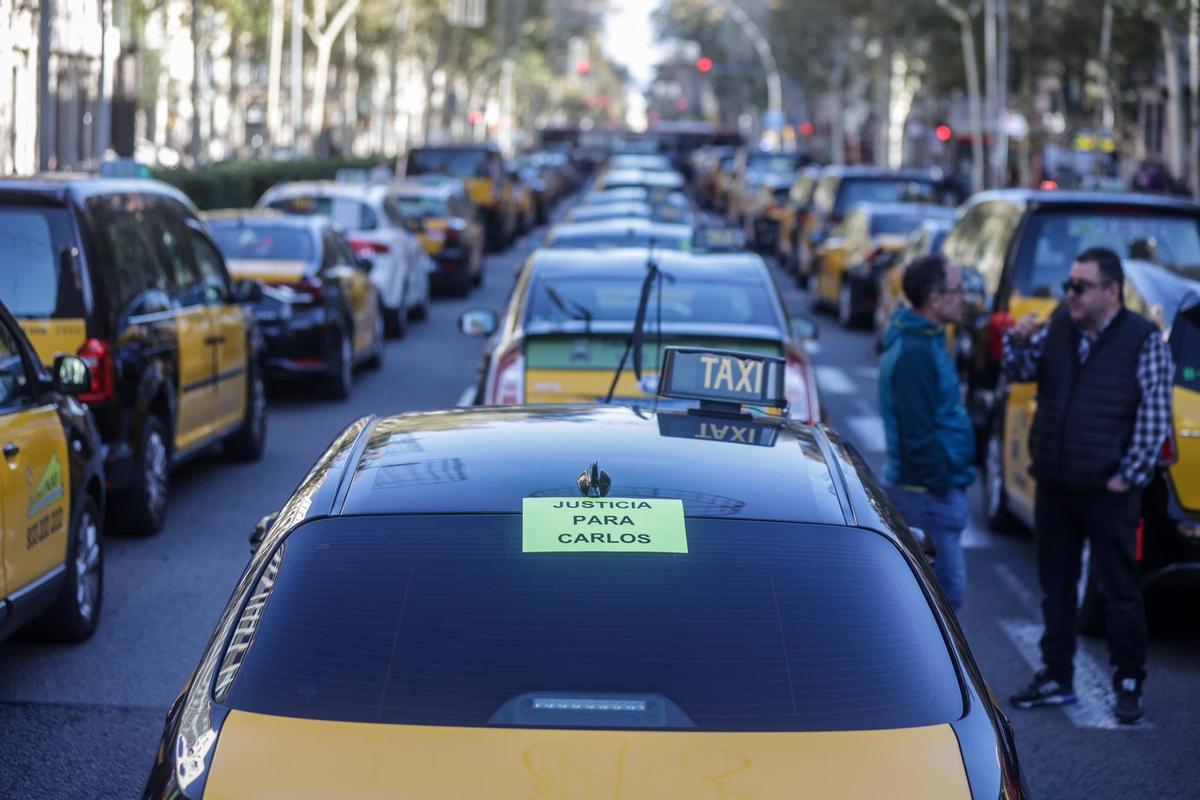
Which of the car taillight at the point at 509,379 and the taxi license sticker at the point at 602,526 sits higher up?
the car taillight at the point at 509,379

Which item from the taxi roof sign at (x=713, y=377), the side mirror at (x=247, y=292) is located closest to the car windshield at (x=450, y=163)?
the side mirror at (x=247, y=292)

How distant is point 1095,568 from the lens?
7598 mm

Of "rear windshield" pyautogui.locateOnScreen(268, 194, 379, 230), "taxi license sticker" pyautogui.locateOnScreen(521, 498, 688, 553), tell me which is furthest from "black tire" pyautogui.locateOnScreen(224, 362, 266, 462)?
"taxi license sticker" pyautogui.locateOnScreen(521, 498, 688, 553)

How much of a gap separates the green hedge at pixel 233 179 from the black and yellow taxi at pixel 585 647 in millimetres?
22394

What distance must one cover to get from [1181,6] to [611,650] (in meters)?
27.7

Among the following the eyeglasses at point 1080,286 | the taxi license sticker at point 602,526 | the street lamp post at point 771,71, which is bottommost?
the taxi license sticker at point 602,526

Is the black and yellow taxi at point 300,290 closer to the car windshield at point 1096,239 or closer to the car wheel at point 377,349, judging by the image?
the car wheel at point 377,349

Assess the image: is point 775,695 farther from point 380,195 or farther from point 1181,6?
point 1181,6


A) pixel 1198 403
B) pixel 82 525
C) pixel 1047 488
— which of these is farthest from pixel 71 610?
pixel 1198 403

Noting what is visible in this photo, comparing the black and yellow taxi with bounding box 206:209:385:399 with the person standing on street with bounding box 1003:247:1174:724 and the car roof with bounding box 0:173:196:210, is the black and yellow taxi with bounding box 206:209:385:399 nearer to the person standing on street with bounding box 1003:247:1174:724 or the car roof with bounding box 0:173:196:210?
the car roof with bounding box 0:173:196:210

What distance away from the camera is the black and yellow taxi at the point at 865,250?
22.9 meters

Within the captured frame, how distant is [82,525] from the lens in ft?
27.2

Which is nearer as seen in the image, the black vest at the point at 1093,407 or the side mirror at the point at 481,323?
the black vest at the point at 1093,407

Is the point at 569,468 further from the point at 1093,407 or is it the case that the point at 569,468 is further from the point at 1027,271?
the point at 1027,271
